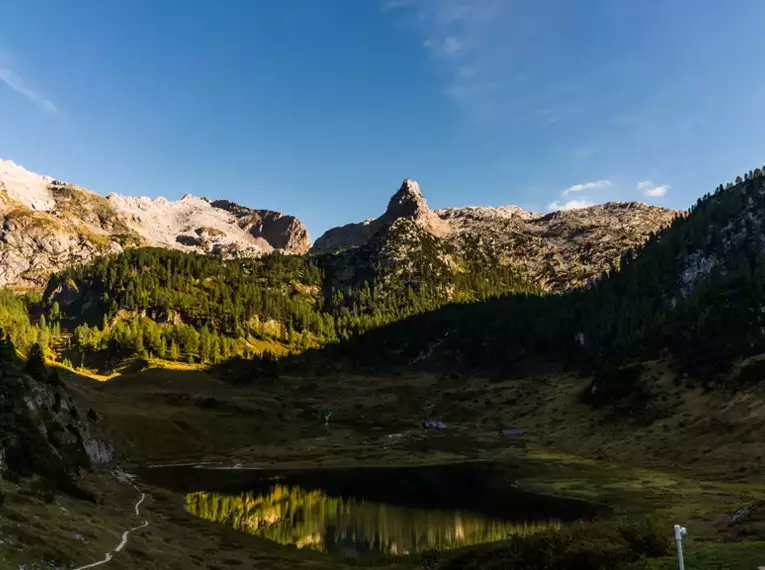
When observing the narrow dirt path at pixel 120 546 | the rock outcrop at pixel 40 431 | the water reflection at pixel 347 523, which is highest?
the rock outcrop at pixel 40 431

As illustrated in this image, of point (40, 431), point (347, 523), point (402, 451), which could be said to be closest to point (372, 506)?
point (347, 523)

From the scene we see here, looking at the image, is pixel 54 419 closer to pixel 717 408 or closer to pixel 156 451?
pixel 156 451

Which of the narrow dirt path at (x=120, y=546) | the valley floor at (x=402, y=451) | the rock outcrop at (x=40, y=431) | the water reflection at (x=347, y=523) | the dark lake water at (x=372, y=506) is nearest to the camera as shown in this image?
the narrow dirt path at (x=120, y=546)

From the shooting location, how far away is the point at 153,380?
597ft

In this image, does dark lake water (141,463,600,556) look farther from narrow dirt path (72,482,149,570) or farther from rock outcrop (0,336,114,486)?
rock outcrop (0,336,114,486)

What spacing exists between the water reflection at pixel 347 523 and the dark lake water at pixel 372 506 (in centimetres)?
11

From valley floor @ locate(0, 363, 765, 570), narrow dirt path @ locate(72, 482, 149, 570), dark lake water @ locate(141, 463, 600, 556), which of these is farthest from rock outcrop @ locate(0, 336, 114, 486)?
dark lake water @ locate(141, 463, 600, 556)

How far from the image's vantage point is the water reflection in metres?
51.5

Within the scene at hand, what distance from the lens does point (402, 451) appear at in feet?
398

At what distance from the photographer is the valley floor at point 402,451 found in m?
35.2

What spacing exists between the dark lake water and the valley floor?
4.81 meters

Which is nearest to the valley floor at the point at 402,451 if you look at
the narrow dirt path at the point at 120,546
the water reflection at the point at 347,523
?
the narrow dirt path at the point at 120,546

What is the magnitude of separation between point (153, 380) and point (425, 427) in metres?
98.6

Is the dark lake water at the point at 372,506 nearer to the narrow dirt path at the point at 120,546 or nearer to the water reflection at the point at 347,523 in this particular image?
→ the water reflection at the point at 347,523
